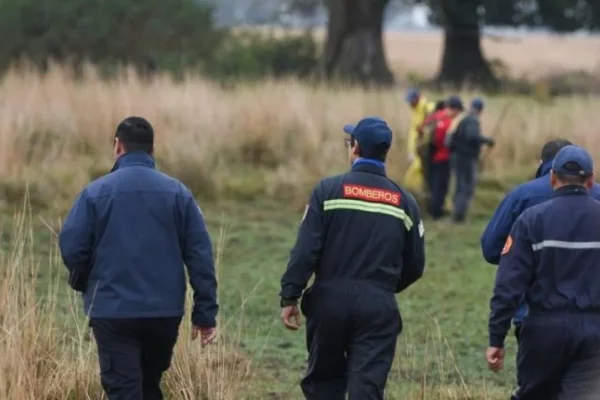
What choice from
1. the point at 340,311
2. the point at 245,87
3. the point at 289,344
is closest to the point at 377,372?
the point at 340,311

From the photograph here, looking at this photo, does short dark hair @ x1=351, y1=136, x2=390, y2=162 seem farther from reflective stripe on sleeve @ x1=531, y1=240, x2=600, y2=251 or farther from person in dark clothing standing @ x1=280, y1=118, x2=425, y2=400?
reflective stripe on sleeve @ x1=531, y1=240, x2=600, y2=251

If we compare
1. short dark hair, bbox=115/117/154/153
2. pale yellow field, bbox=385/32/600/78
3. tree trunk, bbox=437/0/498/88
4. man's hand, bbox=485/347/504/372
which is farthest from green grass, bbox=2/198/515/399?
pale yellow field, bbox=385/32/600/78

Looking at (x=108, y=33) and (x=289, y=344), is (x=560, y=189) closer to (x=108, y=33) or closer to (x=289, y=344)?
(x=289, y=344)

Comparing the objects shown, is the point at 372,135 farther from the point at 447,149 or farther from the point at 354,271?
the point at 447,149

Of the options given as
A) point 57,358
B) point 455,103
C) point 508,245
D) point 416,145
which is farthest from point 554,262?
point 416,145

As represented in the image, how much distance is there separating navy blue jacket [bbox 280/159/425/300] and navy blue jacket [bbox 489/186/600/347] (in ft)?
1.74

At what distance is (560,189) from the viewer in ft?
18.4

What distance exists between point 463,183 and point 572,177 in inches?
357

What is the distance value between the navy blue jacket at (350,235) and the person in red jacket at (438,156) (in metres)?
8.80

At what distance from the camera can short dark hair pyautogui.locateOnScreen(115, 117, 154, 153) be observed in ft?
18.5

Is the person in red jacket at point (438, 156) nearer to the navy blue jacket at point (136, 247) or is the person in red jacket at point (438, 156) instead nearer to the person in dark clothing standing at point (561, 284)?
the person in dark clothing standing at point (561, 284)

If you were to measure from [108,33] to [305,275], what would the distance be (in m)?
20.3

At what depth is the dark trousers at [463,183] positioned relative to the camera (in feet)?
47.6

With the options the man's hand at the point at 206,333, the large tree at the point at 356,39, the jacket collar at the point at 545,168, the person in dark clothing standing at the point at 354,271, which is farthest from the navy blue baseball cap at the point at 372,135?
the large tree at the point at 356,39
